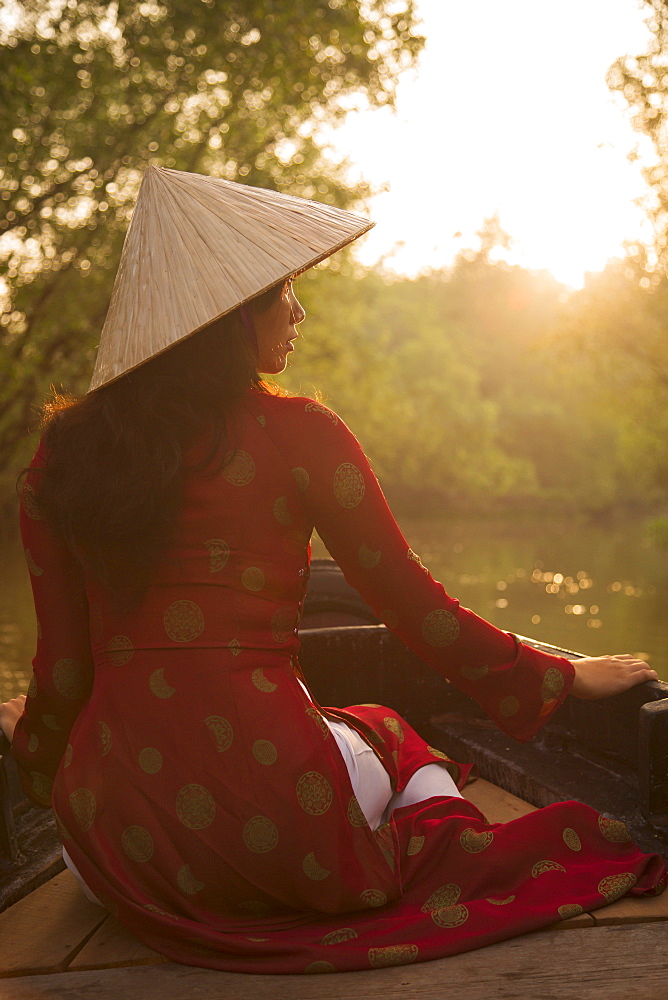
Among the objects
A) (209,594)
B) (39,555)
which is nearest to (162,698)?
(209,594)

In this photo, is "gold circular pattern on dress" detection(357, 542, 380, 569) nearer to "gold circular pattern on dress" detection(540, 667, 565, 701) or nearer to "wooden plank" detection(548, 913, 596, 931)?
"gold circular pattern on dress" detection(540, 667, 565, 701)

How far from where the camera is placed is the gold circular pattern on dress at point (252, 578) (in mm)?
1484

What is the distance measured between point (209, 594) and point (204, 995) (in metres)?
0.60

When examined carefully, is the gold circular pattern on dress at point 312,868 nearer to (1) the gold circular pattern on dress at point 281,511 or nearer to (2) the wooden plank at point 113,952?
(2) the wooden plank at point 113,952

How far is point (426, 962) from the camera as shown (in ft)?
4.66

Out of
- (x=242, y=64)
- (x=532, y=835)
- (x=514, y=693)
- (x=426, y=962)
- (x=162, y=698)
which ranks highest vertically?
(x=242, y=64)

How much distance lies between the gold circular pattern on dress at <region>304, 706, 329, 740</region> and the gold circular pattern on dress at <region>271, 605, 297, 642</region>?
0.13m

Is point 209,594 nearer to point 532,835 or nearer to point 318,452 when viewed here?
point 318,452

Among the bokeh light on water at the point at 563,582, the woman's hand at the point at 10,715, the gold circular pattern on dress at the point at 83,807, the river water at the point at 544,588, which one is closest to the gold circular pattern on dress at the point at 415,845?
the gold circular pattern on dress at the point at 83,807

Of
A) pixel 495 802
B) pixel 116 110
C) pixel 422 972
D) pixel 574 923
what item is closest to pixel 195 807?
pixel 422 972

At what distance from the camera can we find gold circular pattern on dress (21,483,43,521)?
5.08 ft

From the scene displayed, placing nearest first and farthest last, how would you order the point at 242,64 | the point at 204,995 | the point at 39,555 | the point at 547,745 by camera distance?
the point at 204,995
the point at 39,555
the point at 547,745
the point at 242,64

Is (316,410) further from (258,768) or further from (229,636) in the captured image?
(258,768)

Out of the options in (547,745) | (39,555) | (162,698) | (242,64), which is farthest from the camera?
(242,64)
